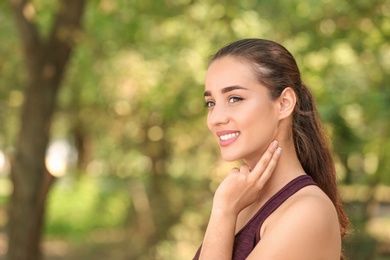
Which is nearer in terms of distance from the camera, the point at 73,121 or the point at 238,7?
the point at 238,7

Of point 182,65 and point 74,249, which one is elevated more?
point 182,65

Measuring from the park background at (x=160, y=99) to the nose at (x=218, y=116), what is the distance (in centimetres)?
239

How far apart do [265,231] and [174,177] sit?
1244cm

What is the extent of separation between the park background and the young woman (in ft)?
7.45

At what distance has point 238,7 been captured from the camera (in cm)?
900

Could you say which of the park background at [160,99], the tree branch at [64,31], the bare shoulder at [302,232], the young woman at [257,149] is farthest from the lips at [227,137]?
the tree branch at [64,31]

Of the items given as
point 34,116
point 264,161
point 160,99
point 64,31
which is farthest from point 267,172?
point 160,99

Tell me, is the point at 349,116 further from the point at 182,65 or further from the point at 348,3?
the point at 182,65

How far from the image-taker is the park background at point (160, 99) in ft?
28.5

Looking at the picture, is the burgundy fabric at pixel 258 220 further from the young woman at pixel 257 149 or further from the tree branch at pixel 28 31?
the tree branch at pixel 28 31

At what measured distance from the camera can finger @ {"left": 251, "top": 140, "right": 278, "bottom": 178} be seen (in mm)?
2359

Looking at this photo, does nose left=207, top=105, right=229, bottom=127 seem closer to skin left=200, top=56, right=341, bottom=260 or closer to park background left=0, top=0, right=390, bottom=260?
skin left=200, top=56, right=341, bottom=260

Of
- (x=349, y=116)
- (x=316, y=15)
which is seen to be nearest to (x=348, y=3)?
(x=316, y=15)

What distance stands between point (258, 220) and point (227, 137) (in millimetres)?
247
